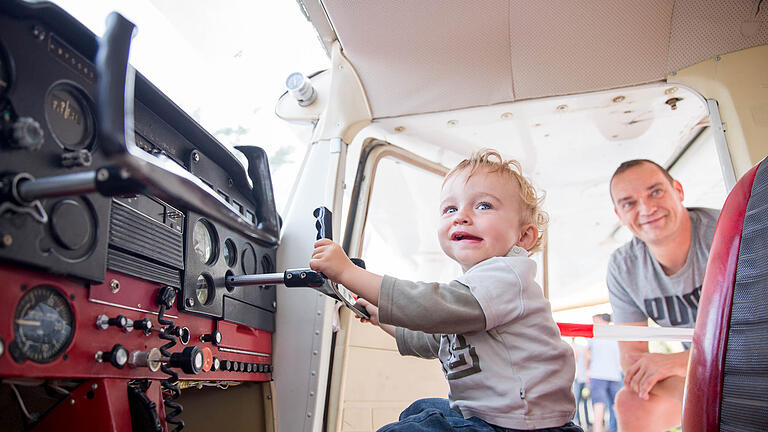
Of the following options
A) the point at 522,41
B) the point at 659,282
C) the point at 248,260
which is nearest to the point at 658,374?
the point at 659,282

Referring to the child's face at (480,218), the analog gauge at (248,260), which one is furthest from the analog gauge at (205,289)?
the child's face at (480,218)

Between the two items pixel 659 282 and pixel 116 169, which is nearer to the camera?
pixel 116 169

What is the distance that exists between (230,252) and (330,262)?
0.66m

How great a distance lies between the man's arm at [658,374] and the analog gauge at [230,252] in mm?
2613

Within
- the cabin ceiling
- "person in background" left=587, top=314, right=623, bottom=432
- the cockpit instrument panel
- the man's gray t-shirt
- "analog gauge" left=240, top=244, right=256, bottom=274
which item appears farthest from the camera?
"person in background" left=587, top=314, right=623, bottom=432

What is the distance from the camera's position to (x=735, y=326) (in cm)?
104

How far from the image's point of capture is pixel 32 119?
3.03ft

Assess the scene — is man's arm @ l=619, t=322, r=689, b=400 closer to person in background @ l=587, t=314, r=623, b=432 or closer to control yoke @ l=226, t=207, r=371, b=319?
person in background @ l=587, t=314, r=623, b=432

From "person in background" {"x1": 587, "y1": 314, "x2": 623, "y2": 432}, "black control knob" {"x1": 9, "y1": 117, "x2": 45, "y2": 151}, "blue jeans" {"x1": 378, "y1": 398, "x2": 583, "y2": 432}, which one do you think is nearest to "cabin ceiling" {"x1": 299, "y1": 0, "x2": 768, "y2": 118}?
"black control knob" {"x1": 9, "y1": 117, "x2": 45, "y2": 151}

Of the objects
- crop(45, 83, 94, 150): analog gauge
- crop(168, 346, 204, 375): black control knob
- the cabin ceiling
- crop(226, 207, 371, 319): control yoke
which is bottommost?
crop(168, 346, 204, 375): black control knob

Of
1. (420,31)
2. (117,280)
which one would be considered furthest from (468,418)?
(420,31)

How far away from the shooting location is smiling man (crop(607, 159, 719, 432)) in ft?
9.61

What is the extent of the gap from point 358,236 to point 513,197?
110 centimetres

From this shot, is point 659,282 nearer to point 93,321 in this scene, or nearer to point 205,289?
point 205,289
